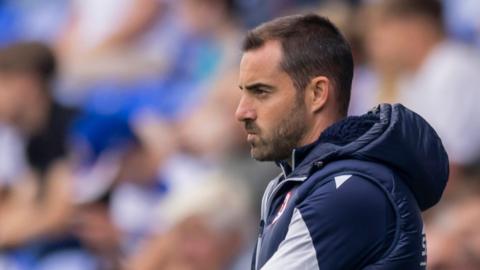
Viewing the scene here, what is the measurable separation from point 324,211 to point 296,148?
0.25 meters

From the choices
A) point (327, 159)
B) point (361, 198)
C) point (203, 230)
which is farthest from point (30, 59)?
point (361, 198)

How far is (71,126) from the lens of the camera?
7.26 meters

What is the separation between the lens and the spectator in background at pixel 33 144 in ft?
23.8

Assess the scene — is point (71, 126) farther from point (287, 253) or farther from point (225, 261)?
point (287, 253)

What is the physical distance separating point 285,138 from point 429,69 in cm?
301

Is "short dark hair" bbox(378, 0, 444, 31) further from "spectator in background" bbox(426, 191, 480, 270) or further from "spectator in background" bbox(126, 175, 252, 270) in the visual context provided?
"spectator in background" bbox(126, 175, 252, 270)

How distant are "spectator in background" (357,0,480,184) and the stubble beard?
2821 millimetres

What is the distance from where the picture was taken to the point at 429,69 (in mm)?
5613

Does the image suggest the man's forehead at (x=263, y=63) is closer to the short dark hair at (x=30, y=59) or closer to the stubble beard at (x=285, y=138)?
the stubble beard at (x=285, y=138)

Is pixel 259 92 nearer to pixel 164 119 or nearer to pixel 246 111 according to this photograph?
pixel 246 111

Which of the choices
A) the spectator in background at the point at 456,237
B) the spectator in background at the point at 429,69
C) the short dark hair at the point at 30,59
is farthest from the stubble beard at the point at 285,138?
the short dark hair at the point at 30,59

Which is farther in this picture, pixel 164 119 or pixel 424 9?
pixel 164 119

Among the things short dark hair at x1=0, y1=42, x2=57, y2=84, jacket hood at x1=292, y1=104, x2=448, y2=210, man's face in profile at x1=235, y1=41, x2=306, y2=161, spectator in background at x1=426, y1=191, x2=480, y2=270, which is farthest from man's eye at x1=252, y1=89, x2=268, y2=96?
short dark hair at x1=0, y1=42, x2=57, y2=84

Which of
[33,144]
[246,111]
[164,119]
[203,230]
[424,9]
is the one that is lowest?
[246,111]
